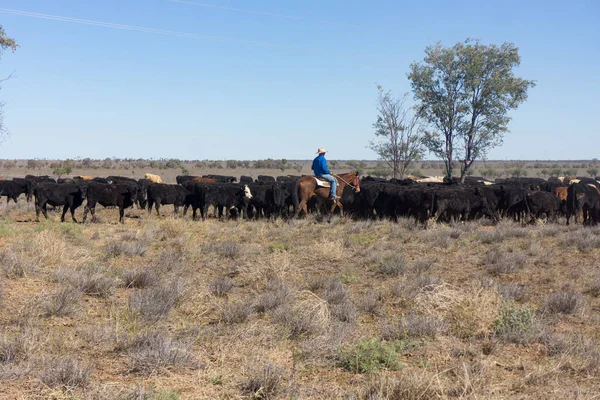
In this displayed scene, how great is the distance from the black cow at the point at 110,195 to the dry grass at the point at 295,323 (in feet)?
21.2

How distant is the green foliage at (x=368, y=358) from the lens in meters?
5.67

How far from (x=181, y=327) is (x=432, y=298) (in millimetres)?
3407

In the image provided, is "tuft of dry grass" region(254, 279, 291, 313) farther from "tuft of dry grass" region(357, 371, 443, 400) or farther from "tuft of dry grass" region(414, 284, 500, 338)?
"tuft of dry grass" region(357, 371, 443, 400)

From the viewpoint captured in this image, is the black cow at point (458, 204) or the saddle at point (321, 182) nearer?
the black cow at point (458, 204)

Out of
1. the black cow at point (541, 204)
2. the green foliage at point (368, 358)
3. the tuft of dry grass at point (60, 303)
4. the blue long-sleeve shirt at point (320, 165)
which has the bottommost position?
the green foliage at point (368, 358)

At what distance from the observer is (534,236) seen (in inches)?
571

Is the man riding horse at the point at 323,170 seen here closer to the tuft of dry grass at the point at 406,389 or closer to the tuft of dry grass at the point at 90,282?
the tuft of dry grass at the point at 90,282

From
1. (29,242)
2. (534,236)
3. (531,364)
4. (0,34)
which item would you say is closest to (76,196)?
(0,34)

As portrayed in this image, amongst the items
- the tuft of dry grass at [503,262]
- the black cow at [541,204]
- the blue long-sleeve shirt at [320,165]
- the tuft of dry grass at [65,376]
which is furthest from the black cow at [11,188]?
the tuft of dry grass at [65,376]

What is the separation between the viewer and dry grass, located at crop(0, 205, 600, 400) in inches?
203

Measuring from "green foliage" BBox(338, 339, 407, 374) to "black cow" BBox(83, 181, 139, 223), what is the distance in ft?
47.0

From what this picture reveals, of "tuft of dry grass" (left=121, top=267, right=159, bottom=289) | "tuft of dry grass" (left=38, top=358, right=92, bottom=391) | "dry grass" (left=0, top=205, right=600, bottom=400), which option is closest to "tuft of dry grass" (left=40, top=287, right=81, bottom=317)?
"dry grass" (left=0, top=205, right=600, bottom=400)

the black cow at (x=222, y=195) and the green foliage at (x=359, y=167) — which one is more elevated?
the green foliage at (x=359, y=167)

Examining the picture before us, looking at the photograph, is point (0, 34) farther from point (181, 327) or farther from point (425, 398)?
point (425, 398)
